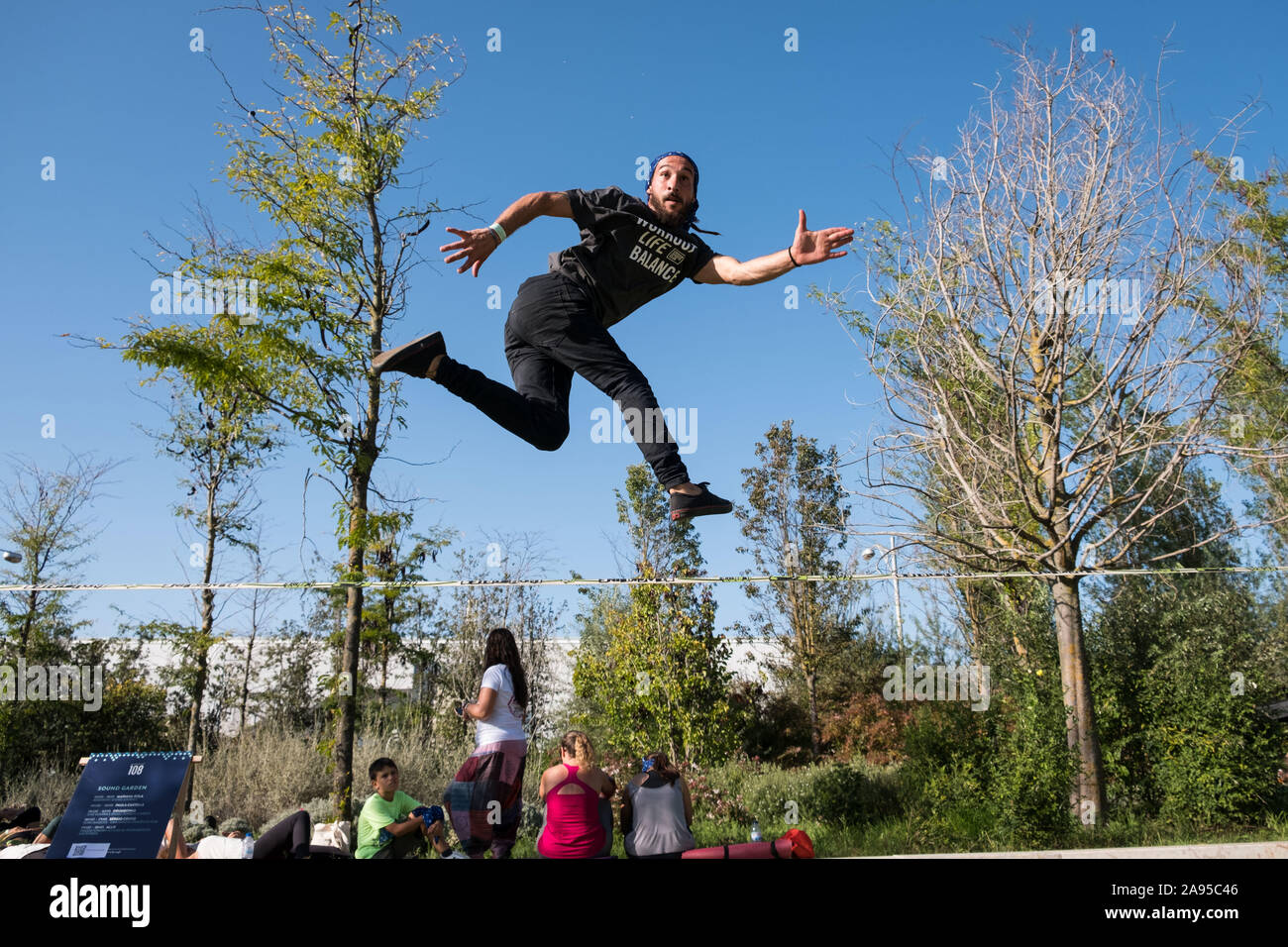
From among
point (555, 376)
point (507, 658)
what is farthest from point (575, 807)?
point (555, 376)

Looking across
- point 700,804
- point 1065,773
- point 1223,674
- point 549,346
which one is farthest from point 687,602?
point 549,346

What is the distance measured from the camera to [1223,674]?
28.2ft

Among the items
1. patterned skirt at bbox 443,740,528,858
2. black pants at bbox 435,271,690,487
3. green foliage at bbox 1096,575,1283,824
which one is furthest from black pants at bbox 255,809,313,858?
green foliage at bbox 1096,575,1283,824

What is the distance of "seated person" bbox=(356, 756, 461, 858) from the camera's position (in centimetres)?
516

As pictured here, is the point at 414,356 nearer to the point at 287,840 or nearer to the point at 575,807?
the point at 287,840

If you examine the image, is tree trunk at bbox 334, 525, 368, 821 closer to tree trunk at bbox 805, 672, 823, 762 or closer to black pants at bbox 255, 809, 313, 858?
black pants at bbox 255, 809, 313, 858

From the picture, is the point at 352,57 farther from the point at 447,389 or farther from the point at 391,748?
the point at 391,748

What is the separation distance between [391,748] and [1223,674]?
344 inches

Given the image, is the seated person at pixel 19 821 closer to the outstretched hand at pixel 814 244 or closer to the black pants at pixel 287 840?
the black pants at pixel 287 840

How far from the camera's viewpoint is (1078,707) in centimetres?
853

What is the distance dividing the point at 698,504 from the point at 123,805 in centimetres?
347

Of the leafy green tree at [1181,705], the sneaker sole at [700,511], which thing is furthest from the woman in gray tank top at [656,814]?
the leafy green tree at [1181,705]

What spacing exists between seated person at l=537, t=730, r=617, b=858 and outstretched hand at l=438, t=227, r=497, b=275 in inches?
119

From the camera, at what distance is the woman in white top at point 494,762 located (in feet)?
16.6
